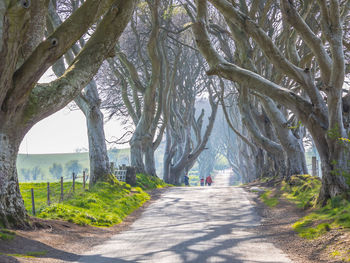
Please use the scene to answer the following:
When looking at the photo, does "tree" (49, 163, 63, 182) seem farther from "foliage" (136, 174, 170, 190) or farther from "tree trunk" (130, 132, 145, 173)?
"foliage" (136, 174, 170, 190)

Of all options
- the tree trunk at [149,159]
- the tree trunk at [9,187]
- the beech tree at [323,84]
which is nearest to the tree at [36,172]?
the tree trunk at [149,159]

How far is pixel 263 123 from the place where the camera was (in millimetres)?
20219

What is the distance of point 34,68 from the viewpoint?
723cm

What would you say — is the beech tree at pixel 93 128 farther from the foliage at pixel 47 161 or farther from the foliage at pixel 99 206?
the foliage at pixel 47 161

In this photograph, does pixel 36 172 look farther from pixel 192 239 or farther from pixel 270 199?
pixel 192 239

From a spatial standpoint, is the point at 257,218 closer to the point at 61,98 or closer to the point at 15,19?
the point at 61,98

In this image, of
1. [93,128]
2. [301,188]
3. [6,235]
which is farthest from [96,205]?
[301,188]

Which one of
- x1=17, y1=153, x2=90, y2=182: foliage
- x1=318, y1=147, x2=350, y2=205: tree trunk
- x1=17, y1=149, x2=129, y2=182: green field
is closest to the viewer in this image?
x1=318, y1=147, x2=350, y2=205: tree trunk

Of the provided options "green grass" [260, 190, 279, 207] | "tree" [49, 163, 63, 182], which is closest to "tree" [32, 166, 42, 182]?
"tree" [49, 163, 63, 182]

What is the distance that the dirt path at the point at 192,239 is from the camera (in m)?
6.43

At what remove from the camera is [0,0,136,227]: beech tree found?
6613mm

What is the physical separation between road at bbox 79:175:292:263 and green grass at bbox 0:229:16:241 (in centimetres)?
121

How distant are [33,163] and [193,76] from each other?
53.3m

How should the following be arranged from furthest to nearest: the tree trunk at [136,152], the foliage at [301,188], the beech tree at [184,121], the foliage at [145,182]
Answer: the beech tree at [184,121]
the tree trunk at [136,152]
the foliage at [145,182]
the foliage at [301,188]
